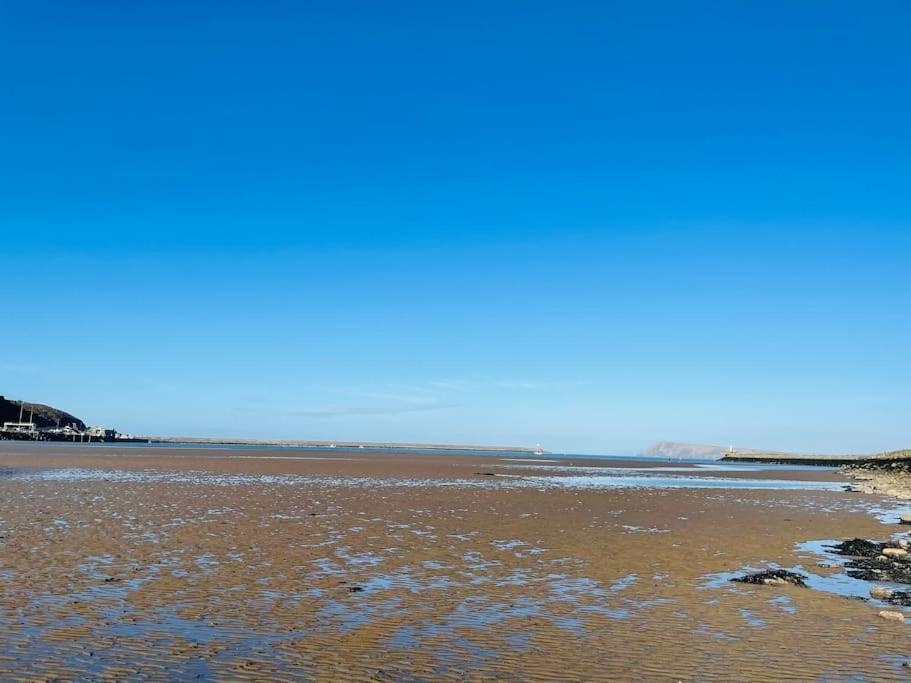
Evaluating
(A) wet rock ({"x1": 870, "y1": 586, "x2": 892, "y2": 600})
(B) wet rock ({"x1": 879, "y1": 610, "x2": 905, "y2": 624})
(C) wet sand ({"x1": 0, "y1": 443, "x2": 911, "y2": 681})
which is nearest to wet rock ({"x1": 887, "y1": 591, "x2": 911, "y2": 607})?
(A) wet rock ({"x1": 870, "y1": 586, "x2": 892, "y2": 600})

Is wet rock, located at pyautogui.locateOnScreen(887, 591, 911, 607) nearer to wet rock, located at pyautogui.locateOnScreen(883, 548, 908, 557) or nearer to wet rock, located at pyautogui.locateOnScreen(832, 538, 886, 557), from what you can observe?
wet rock, located at pyautogui.locateOnScreen(883, 548, 908, 557)

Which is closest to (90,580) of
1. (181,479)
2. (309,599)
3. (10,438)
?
(309,599)

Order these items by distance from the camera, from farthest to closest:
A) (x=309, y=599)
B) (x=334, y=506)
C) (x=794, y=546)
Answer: (x=334, y=506), (x=794, y=546), (x=309, y=599)

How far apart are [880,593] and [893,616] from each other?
235 cm

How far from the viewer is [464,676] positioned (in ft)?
29.2

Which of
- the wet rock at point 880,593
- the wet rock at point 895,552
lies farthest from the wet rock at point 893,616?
the wet rock at point 895,552

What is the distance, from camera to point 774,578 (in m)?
15.5

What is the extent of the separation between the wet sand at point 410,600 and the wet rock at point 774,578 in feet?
1.14

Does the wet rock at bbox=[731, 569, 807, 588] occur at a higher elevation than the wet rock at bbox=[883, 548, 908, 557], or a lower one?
lower

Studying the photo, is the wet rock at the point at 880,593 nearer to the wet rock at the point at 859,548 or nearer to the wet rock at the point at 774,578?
the wet rock at the point at 774,578

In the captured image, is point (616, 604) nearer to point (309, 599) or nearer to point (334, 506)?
point (309, 599)

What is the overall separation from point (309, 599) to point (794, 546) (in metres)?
15.6

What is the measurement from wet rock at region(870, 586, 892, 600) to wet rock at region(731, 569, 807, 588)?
1301 mm

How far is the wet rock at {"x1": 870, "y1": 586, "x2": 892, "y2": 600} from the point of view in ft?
46.1
